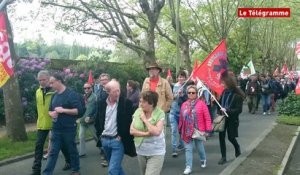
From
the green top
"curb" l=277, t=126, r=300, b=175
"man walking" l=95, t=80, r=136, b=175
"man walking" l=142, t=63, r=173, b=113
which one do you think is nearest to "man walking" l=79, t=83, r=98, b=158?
"man walking" l=142, t=63, r=173, b=113

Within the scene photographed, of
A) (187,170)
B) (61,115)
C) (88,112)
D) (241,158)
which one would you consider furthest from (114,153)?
(241,158)

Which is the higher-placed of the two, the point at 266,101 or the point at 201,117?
the point at 201,117

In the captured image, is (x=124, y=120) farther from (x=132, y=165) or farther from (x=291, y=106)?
(x=291, y=106)

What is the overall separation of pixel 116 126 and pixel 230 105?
3.55m

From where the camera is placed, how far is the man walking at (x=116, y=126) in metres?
6.29

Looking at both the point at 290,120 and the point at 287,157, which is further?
the point at 290,120

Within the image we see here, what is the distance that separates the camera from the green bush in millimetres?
18870

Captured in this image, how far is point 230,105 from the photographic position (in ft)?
30.7

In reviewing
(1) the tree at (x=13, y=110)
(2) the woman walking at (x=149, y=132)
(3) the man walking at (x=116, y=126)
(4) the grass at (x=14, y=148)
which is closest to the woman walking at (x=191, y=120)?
(3) the man walking at (x=116, y=126)

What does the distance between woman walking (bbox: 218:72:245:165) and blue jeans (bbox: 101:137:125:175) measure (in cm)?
344

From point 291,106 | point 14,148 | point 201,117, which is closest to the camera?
point 201,117

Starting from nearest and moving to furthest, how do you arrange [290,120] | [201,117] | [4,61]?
[4,61] < [201,117] < [290,120]

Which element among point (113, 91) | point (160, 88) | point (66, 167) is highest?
point (113, 91)

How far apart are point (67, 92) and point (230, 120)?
3.40 meters
